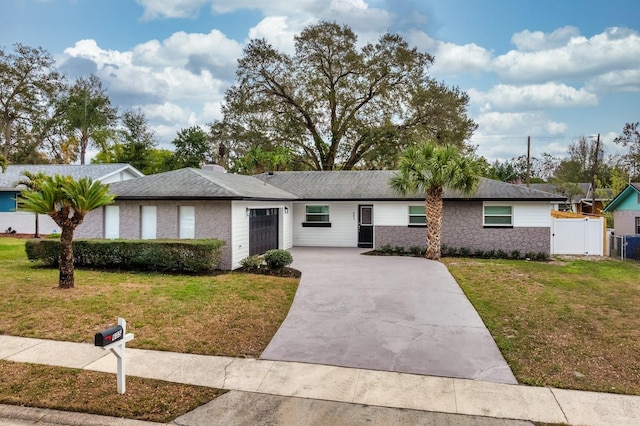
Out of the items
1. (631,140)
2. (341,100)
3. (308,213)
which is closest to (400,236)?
(308,213)

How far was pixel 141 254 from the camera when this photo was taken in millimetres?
12141

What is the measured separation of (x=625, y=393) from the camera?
5.14 meters

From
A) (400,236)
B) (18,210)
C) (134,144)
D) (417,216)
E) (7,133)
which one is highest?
(7,133)

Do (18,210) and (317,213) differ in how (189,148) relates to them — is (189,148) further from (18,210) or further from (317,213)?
(317,213)

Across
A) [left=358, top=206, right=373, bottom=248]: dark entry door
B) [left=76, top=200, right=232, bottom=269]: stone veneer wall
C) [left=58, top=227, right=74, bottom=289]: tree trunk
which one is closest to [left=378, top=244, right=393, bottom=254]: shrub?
[left=358, top=206, right=373, bottom=248]: dark entry door

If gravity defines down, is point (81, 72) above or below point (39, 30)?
above

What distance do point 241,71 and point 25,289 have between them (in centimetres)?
2589

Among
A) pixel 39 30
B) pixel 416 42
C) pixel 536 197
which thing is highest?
pixel 416 42

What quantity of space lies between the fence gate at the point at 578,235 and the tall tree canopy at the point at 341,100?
573 inches

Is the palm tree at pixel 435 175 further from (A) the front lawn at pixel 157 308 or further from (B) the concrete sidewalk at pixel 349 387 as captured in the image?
(B) the concrete sidewalk at pixel 349 387

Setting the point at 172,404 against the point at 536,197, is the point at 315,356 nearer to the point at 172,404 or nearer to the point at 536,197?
the point at 172,404

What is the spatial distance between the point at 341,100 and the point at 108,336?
3049cm

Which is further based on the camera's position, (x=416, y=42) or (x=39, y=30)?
(x=416, y=42)

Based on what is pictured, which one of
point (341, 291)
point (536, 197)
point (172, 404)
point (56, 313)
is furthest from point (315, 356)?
point (536, 197)
